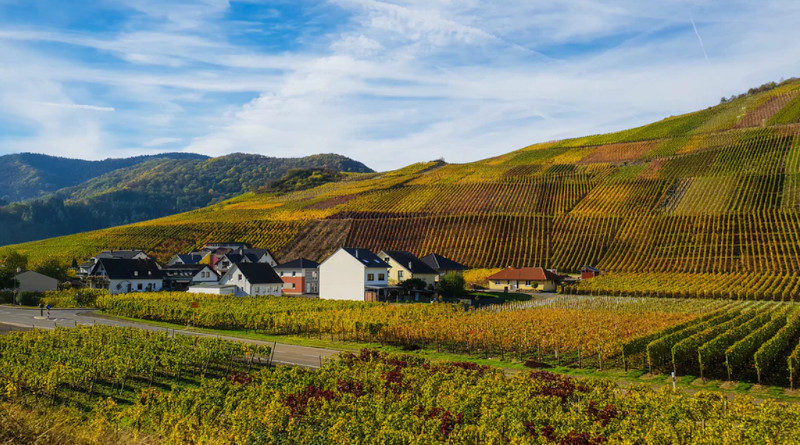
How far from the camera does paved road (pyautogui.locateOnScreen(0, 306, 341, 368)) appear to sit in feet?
99.0

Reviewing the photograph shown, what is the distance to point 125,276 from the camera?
76500mm

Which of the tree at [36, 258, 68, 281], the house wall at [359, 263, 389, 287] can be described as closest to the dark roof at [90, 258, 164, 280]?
the tree at [36, 258, 68, 281]

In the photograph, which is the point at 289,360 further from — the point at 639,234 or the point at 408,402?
the point at 639,234

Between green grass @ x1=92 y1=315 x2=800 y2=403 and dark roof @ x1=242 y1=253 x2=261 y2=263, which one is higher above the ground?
dark roof @ x1=242 y1=253 x2=261 y2=263

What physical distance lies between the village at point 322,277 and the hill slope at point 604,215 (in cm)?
870

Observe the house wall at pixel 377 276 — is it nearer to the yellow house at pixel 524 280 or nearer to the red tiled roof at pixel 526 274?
the yellow house at pixel 524 280

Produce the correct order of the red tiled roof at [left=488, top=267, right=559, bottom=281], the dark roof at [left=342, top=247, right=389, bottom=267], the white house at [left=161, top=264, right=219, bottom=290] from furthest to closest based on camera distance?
the white house at [left=161, top=264, right=219, bottom=290] < the red tiled roof at [left=488, top=267, right=559, bottom=281] < the dark roof at [left=342, top=247, right=389, bottom=267]

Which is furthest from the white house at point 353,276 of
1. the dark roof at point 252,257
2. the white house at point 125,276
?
the white house at point 125,276

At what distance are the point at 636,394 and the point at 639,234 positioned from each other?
243 feet

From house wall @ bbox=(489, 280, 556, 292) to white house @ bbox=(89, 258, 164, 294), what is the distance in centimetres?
4960

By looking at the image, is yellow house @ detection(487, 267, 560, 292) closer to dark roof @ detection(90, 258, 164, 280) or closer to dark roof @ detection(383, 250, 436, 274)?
dark roof @ detection(383, 250, 436, 274)

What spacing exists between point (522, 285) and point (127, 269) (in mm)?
56322

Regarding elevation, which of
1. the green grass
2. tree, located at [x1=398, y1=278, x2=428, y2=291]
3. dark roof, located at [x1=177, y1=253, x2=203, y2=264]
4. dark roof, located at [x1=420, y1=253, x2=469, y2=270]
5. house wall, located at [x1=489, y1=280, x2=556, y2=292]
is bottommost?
the green grass

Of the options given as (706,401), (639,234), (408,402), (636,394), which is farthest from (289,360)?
(639,234)
